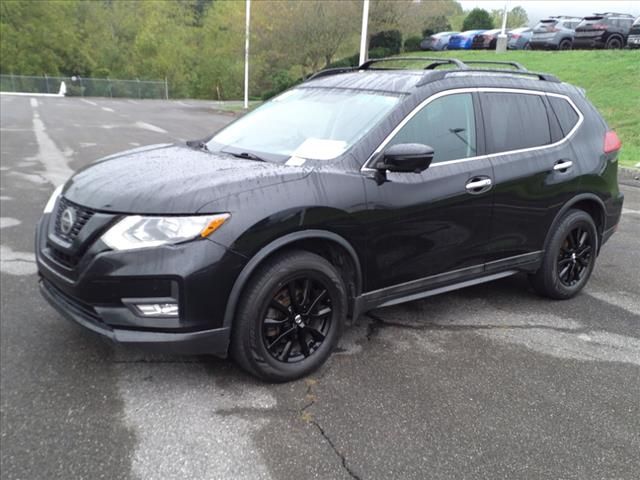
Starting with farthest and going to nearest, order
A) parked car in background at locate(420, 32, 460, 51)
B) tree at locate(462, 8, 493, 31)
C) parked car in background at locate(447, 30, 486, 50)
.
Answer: tree at locate(462, 8, 493, 31) < parked car in background at locate(420, 32, 460, 51) < parked car in background at locate(447, 30, 486, 50)

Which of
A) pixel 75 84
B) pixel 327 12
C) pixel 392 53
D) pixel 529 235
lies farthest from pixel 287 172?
pixel 75 84

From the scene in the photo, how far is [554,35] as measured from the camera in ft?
96.7

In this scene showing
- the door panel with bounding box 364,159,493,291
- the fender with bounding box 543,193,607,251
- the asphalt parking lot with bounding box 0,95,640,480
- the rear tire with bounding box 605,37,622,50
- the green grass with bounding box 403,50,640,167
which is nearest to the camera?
the asphalt parking lot with bounding box 0,95,640,480

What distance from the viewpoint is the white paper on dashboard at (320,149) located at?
3.54 meters

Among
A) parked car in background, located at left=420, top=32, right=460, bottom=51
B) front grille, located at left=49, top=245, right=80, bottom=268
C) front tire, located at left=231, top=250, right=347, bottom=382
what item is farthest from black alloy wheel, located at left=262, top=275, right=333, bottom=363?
parked car in background, located at left=420, top=32, right=460, bottom=51

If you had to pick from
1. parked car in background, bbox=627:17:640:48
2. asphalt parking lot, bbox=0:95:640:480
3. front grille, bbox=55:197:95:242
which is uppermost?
parked car in background, bbox=627:17:640:48

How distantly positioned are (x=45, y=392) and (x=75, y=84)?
55800 millimetres

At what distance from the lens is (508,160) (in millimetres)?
4152

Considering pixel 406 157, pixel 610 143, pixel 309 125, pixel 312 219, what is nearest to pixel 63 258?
pixel 312 219

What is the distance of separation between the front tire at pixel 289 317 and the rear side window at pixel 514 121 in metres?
1.67

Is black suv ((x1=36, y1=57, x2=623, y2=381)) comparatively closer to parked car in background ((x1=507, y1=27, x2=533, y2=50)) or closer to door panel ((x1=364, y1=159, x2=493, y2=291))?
door panel ((x1=364, y1=159, x2=493, y2=291))

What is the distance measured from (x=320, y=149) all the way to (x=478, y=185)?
1144mm

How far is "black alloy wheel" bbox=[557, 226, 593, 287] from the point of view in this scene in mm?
4727

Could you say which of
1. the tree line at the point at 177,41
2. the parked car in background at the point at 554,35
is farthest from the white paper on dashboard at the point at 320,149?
the tree line at the point at 177,41
